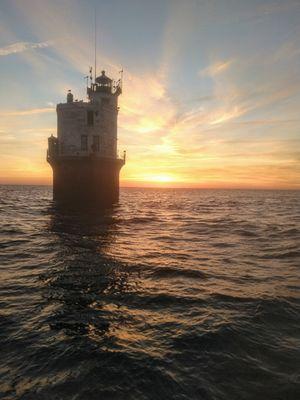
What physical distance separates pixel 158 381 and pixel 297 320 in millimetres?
3886

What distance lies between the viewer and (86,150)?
35562 millimetres

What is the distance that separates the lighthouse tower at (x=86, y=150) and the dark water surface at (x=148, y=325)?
20905 millimetres

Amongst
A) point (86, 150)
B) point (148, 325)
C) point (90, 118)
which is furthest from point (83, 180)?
point (148, 325)

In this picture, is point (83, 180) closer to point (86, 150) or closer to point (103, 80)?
point (86, 150)

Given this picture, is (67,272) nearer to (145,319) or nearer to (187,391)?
(145,319)

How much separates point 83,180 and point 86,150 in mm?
3358

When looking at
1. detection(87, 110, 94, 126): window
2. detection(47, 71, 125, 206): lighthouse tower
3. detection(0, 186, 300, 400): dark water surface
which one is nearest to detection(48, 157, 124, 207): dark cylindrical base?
detection(47, 71, 125, 206): lighthouse tower

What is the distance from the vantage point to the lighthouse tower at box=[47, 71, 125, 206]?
34.7 meters

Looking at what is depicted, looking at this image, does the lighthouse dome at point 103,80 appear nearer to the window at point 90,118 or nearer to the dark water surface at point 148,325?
the window at point 90,118

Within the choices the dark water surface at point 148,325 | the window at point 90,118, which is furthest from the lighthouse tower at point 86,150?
the dark water surface at point 148,325

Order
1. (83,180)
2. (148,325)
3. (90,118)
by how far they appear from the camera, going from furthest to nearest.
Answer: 1. (90,118)
2. (83,180)
3. (148,325)

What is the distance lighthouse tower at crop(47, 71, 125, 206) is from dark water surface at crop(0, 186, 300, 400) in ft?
68.6

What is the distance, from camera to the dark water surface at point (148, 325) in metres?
5.06

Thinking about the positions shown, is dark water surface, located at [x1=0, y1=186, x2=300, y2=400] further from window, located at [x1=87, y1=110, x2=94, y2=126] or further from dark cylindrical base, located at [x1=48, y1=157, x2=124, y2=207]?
window, located at [x1=87, y1=110, x2=94, y2=126]
